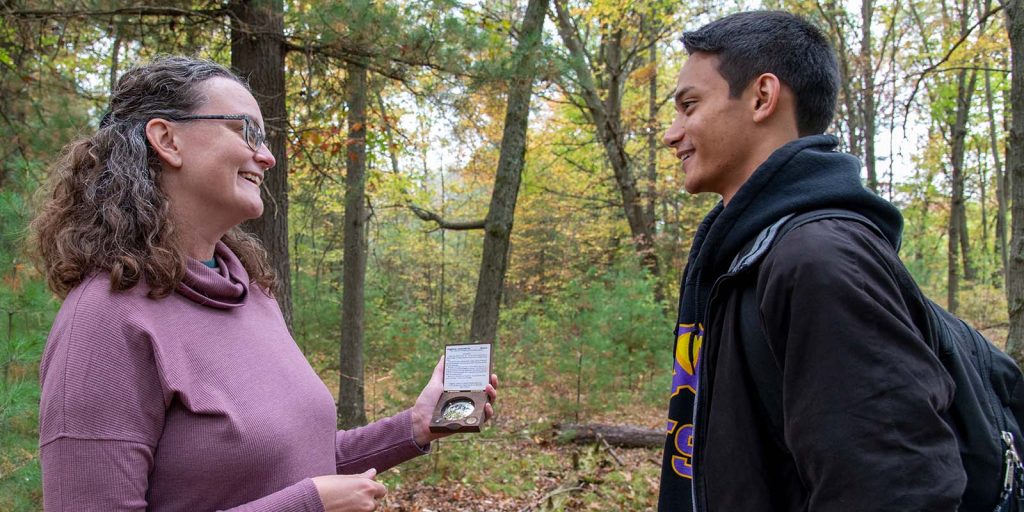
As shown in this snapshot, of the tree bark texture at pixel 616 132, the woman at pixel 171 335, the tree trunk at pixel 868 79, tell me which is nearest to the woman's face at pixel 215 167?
the woman at pixel 171 335

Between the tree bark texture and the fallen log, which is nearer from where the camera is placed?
the fallen log

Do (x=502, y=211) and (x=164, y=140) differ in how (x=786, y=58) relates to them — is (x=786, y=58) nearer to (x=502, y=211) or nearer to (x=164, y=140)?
(x=164, y=140)

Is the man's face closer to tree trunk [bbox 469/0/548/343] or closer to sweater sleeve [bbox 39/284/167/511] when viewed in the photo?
sweater sleeve [bbox 39/284/167/511]

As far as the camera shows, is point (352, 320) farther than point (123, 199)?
Yes

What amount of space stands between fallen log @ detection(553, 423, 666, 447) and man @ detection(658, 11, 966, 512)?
6.26 metres

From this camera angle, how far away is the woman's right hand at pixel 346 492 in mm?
1480

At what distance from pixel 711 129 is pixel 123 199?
1.53 m

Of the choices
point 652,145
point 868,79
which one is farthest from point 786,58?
point 652,145

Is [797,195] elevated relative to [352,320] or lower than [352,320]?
elevated

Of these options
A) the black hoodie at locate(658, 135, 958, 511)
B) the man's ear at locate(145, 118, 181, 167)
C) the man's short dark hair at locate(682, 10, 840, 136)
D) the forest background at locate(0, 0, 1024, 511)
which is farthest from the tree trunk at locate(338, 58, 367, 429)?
the black hoodie at locate(658, 135, 958, 511)

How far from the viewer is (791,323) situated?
1.10 metres

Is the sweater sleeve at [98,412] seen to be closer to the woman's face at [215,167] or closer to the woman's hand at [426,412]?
the woman's face at [215,167]

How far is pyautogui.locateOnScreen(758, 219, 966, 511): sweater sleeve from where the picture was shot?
3.26 feet

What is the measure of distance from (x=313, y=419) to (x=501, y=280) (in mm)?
4954
